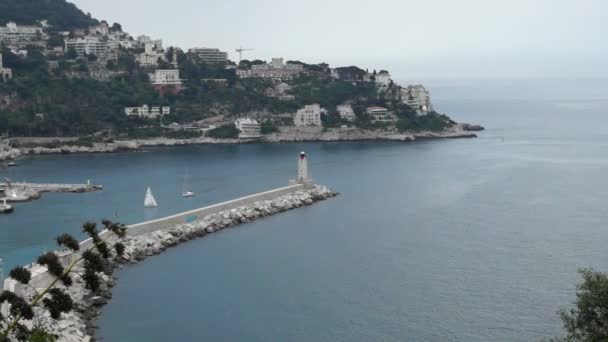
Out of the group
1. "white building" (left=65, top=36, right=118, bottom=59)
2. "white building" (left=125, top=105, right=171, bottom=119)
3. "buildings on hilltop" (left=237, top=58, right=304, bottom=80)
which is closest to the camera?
"white building" (left=125, top=105, right=171, bottom=119)

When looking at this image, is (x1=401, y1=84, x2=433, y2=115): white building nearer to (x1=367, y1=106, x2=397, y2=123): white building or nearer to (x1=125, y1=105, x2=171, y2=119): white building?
(x1=367, y1=106, x2=397, y2=123): white building

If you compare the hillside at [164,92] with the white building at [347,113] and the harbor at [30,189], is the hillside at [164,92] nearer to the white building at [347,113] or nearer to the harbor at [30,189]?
the white building at [347,113]

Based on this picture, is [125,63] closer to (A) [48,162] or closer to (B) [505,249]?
(A) [48,162]

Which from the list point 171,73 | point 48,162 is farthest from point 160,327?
point 171,73

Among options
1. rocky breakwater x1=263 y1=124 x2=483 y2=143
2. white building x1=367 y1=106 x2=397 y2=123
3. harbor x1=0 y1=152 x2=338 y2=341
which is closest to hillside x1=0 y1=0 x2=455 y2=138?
white building x1=367 y1=106 x2=397 y2=123

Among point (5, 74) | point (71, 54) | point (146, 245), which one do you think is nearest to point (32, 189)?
point (146, 245)

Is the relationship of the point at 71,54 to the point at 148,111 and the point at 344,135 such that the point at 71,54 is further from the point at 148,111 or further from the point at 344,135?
the point at 344,135

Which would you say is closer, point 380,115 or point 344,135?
point 344,135
